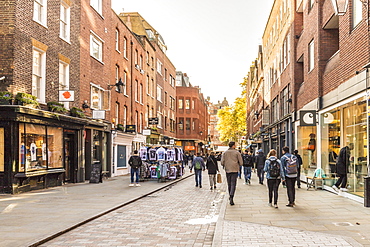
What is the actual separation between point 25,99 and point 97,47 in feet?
34.1

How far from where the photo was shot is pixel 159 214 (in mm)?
11086

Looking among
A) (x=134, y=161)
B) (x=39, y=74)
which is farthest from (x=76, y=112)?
(x=134, y=161)

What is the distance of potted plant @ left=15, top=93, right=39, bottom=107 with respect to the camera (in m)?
15.5

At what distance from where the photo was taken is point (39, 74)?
1794 cm

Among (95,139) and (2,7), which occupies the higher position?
(2,7)

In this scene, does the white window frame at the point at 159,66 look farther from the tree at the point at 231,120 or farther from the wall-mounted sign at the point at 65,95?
the tree at the point at 231,120

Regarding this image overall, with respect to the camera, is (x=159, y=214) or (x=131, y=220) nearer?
(x=131, y=220)

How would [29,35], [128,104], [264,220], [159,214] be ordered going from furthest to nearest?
[128,104], [29,35], [159,214], [264,220]

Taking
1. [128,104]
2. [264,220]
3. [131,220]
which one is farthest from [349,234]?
[128,104]

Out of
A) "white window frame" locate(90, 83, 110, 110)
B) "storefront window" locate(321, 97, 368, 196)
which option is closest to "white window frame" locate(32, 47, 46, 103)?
"white window frame" locate(90, 83, 110, 110)

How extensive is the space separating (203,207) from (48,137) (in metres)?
8.64

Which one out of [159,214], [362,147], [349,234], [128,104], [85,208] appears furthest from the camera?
[128,104]

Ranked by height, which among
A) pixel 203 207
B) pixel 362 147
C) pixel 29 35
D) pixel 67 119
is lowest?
pixel 203 207

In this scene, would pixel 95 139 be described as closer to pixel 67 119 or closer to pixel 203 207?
pixel 67 119
